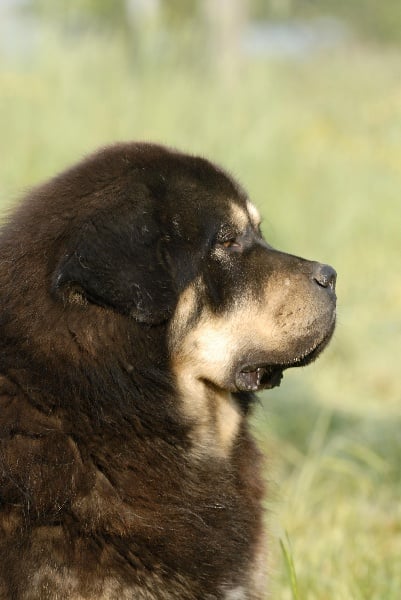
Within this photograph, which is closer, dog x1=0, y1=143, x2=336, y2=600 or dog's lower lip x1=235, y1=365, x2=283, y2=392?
dog x1=0, y1=143, x2=336, y2=600

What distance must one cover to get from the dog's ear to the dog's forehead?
40 cm

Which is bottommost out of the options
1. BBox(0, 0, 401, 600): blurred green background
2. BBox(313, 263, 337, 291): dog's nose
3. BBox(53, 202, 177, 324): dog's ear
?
BBox(0, 0, 401, 600): blurred green background

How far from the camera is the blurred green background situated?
674 centimetres

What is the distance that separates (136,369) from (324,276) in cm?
86

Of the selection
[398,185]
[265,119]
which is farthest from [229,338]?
[398,185]

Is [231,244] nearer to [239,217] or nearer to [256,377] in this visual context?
[239,217]

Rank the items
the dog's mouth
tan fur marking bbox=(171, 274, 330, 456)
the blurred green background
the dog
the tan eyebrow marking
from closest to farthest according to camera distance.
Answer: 1. the dog
2. tan fur marking bbox=(171, 274, 330, 456)
3. the dog's mouth
4. the tan eyebrow marking
5. the blurred green background

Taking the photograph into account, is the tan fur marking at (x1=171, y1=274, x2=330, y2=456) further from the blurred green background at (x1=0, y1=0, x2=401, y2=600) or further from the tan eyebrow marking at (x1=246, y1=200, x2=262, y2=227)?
the blurred green background at (x1=0, y1=0, x2=401, y2=600)

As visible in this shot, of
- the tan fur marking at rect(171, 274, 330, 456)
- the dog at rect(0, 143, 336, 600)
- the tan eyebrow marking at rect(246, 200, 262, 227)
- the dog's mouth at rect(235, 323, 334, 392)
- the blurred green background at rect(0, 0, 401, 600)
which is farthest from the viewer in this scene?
the blurred green background at rect(0, 0, 401, 600)

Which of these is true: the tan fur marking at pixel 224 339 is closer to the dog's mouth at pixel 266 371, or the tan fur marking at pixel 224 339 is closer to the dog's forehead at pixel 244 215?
the dog's mouth at pixel 266 371

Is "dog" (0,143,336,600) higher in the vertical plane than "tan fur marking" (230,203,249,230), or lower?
lower

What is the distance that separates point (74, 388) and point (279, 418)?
4.18 meters

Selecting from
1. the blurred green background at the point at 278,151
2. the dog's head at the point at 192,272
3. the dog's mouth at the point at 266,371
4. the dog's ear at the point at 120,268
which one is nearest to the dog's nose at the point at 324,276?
the dog's head at the point at 192,272

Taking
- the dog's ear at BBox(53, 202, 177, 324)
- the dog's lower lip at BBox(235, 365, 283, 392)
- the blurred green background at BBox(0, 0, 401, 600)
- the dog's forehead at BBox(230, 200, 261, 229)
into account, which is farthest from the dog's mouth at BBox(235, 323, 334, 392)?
the blurred green background at BBox(0, 0, 401, 600)
